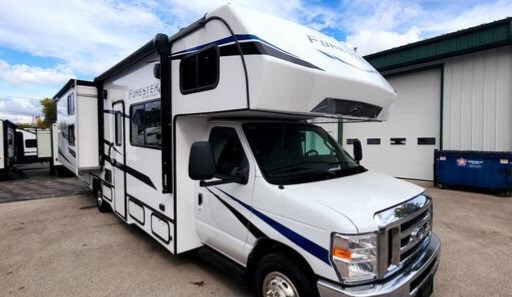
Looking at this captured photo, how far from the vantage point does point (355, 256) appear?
7.67 ft

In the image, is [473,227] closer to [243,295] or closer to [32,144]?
[243,295]

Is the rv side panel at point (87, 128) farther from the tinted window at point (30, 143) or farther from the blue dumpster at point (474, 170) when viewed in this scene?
the tinted window at point (30, 143)

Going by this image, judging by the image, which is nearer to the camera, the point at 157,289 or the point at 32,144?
Answer: the point at 157,289

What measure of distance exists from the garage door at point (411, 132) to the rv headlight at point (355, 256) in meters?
10.2

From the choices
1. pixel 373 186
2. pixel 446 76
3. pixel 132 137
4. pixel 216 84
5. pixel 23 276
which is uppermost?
pixel 446 76

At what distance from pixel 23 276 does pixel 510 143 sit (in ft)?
39.7

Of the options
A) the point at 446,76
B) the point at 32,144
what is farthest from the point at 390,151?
the point at 32,144

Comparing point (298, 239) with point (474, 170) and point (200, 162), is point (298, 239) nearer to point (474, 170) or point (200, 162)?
point (200, 162)

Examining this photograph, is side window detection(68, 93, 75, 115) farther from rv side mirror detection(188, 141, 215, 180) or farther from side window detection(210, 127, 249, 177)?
rv side mirror detection(188, 141, 215, 180)

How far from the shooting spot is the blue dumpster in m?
8.80

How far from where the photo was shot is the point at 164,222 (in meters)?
4.14

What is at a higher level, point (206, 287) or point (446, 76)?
point (446, 76)

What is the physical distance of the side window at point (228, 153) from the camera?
10.6 ft

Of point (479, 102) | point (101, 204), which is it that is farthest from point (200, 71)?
point (479, 102)
